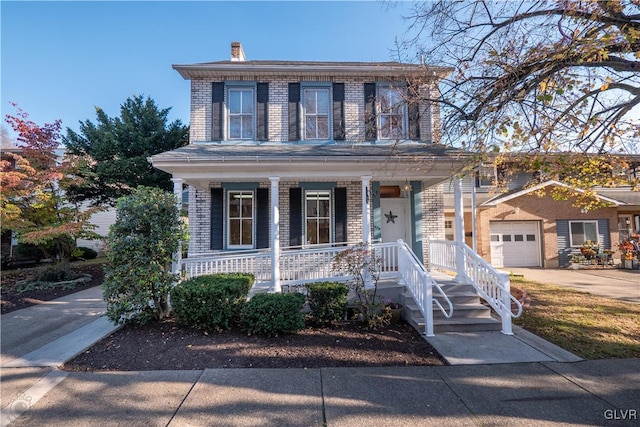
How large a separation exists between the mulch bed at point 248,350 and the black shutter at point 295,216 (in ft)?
11.1

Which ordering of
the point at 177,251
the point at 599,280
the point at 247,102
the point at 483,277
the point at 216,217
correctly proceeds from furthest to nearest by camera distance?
the point at 599,280
the point at 247,102
the point at 216,217
the point at 483,277
the point at 177,251

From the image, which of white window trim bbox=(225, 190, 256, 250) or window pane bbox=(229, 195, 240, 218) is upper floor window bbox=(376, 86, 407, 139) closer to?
white window trim bbox=(225, 190, 256, 250)

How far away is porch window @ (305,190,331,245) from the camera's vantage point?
28.3ft

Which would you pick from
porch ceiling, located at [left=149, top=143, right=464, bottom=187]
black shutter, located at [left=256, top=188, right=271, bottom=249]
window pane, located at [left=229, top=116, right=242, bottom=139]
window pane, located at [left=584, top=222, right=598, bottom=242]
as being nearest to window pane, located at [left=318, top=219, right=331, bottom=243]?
black shutter, located at [left=256, top=188, right=271, bottom=249]

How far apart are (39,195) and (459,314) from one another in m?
12.2

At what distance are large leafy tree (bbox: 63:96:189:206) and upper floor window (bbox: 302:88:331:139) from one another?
871cm

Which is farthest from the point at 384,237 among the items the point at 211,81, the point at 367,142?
the point at 211,81

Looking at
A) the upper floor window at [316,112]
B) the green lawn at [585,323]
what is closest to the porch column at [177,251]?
the upper floor window at [316,112]

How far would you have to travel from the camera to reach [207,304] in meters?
5.12

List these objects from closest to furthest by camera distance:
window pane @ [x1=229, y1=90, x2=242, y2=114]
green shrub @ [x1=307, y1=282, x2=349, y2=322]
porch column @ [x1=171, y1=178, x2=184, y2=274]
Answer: green shrub @ [x1=307, y1=282, x2=349, y2=322]
porch column @ [x1=171, y1=178, x2=184, y2=274]
window pane @ [x1=229, y1=90, x2=242, y2=114]

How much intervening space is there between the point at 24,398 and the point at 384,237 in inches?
305

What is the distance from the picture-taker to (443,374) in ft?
12.5

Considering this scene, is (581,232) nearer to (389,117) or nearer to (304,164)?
(389,117)

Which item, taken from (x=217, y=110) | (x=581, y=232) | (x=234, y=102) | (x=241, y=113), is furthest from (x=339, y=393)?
(x=581, y=232)
